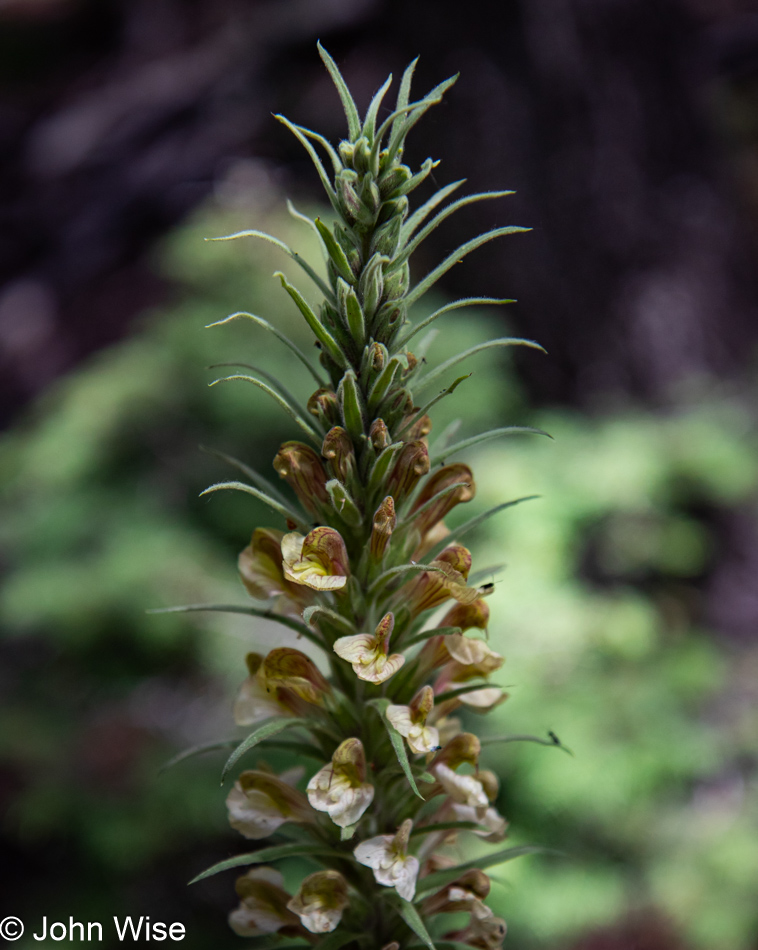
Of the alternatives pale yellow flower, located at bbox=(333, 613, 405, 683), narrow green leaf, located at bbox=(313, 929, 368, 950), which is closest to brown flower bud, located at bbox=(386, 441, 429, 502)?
pale yellow flower, located at bbox=(333, 613, 405, 683)

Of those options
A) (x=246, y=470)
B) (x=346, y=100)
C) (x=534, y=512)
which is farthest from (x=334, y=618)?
(x=534, y=512)

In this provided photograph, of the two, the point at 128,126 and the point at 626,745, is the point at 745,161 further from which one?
the point at 626,745

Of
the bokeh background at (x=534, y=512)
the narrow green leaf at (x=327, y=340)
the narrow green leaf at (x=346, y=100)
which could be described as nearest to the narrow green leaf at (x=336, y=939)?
the narrow green leaf at (x=327, y=340)

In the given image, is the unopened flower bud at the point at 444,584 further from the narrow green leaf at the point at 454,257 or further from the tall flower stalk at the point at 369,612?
the narrow green leaf at the point at 454,257

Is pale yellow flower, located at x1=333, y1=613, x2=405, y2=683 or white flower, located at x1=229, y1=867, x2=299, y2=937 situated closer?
pale yellow flower, located at x1=333, y1=613, x2=405, y2=683

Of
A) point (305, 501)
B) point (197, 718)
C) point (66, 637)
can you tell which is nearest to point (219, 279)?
point (66, 637)

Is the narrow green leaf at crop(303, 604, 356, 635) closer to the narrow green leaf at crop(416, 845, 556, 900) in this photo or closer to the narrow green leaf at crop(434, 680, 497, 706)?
the narrow green leaf at crop(434, 680, 497, 706)

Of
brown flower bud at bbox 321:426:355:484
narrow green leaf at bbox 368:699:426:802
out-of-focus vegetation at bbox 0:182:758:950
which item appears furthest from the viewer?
out-of-focus vegetation at bbox 0:182:758:950
